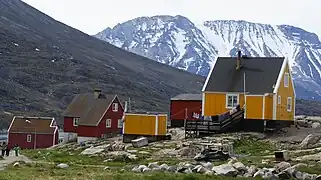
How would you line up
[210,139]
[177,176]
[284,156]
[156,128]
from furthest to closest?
[156,128] < [210,139] < [284,156] < [177,176]

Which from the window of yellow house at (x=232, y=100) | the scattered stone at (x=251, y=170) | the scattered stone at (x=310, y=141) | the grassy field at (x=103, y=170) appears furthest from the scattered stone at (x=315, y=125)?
the scattered stone at (x=251, y=170)

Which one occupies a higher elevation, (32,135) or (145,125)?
(145,125)

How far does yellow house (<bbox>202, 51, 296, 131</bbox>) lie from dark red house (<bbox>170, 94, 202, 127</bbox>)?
25.3 ft

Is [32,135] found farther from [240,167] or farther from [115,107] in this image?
[240,167]

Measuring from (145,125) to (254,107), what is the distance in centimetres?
926

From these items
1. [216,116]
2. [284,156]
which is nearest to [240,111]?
[216,116]

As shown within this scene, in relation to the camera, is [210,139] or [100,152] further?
[210,139]

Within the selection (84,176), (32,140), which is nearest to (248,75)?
(84,176)

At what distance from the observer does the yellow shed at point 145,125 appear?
55.1 m

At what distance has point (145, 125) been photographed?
55438 millimetres

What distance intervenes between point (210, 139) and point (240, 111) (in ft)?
26.2

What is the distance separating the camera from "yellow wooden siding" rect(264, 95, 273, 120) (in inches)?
2199

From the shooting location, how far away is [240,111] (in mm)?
56094

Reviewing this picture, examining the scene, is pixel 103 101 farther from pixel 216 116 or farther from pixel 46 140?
pixel 216 116
